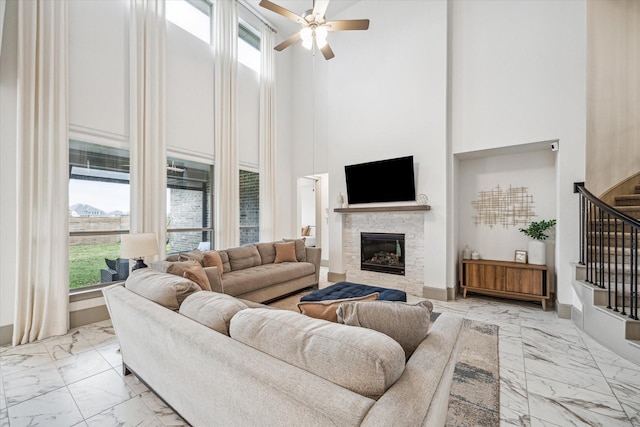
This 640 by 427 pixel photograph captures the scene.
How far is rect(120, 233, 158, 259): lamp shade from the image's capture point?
302 centimetres

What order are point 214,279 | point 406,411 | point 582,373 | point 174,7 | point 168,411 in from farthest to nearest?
point 174,7
point 214,279
point 582,373
point 168,411
point 406,411

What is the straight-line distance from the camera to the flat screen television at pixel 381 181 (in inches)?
181

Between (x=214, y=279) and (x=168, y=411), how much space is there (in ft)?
4.60

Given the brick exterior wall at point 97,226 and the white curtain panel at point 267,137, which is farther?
the white curtain panel at point 267,137

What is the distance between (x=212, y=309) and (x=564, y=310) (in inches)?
167

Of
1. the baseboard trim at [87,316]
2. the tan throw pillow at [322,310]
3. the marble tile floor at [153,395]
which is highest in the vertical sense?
the tan throw pillow at [322,310]

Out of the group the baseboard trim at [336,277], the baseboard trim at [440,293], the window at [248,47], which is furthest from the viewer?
the window at [248,47]

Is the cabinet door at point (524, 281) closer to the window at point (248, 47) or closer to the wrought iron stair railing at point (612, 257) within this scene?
the wrought iron stair railing at point (612, 257)

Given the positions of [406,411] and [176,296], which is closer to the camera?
[406,411]

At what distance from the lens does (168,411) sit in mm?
1815

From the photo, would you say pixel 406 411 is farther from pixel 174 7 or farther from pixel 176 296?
pixel 174 7

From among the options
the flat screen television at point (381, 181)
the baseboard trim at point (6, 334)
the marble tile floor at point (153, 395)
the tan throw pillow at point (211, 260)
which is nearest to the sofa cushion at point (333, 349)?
the marble tile floor at point (153, 395)

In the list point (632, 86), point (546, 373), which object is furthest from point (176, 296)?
point (632, 86)

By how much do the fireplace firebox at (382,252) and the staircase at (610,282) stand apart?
7.49 feet
